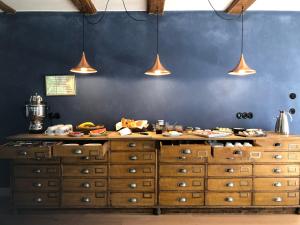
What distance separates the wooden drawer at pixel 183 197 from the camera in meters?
3.21

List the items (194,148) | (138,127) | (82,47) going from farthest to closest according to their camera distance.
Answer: (82,47) → (138,127) → (194,148)

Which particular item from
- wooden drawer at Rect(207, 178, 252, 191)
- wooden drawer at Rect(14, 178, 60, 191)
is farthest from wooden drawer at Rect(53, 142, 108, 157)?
wooden drawer at Rect(207, 178, 252, 191)

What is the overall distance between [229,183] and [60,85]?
2.66m

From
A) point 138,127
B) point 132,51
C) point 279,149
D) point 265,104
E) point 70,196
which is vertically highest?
point 132,51

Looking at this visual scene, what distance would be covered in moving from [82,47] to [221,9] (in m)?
2.07

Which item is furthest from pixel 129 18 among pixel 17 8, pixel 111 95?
pixel 17 8

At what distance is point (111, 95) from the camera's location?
388cm

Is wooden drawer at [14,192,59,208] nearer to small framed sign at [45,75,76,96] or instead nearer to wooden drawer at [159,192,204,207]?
wooden drawer at [159,192,204,207]

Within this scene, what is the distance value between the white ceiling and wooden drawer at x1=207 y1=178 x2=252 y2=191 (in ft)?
7.63

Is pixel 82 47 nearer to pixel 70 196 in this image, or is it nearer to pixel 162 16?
pixel 162 16

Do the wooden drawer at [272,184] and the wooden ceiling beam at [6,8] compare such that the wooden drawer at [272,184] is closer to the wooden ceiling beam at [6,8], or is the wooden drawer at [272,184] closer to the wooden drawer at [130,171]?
the wooden drawer at [130,171]

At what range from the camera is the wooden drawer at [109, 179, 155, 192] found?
3.21 meters

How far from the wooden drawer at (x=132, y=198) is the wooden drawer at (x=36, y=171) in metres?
0.75

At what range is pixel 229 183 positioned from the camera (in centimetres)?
320
